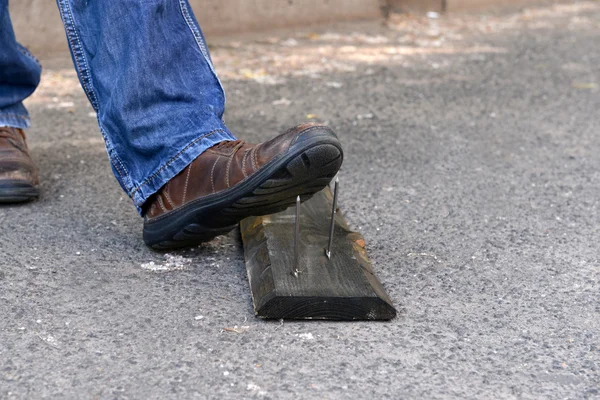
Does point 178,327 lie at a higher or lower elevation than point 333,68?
higher

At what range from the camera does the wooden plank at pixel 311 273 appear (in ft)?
5.53

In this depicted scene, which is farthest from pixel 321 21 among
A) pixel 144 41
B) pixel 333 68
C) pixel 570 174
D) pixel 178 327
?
pixel 178 327

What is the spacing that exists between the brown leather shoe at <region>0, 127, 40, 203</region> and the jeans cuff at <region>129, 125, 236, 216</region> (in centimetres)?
49

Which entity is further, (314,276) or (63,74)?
(63,74)

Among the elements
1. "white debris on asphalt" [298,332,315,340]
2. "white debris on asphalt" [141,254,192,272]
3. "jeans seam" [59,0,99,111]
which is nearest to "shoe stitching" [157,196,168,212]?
"white debris on asphalt" [141,254,192,272]

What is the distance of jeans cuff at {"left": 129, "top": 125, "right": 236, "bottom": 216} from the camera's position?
191 cm

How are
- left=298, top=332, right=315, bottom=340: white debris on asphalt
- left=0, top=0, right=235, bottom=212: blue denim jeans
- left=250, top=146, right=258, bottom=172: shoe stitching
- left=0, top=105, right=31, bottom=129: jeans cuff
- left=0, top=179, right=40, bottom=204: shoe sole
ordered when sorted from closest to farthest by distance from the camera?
left=298, top=332, right=315, bottom=340: white debris on asphalt, left=250, top=146, right=258, bottom=172: shoe stitching, left=0, top=0, right=235, bottom=212: blue denim jeans, left=0, top=179, right=40, bottom=204: shoe sole, left=0, top=105, right=31, bottom=129: jeans cuff

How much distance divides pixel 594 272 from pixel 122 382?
1.18 m

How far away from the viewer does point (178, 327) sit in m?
1.66

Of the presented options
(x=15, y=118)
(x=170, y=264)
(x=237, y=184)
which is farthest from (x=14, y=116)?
(x=237, y=184)

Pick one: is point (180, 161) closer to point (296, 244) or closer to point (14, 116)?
point (296, 244)

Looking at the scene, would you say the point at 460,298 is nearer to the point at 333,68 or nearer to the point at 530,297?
the point at 530,297

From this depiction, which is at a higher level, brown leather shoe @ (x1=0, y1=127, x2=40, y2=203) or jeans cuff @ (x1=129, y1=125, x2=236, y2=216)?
jeans cuff @ (x1=129, y1=125, x2=236, y2=216)

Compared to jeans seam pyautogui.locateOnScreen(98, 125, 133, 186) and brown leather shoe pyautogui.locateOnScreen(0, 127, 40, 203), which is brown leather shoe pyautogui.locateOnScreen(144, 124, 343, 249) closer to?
jeans seam pyautogui.locateOnScreen(98, 125, 133, 186)
